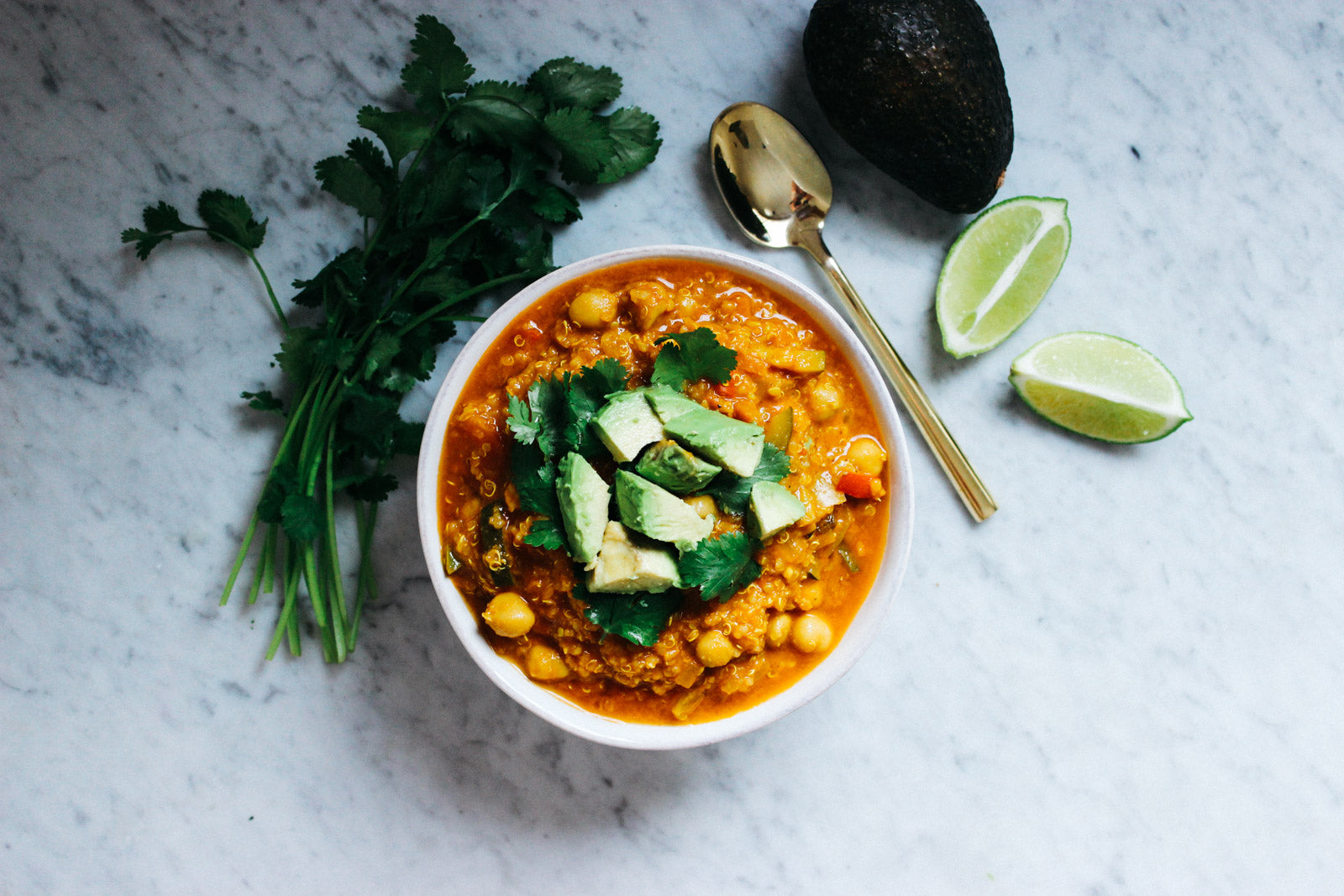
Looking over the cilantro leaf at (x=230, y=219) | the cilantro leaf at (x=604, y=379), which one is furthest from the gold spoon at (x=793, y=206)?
the cilantro leaf at (x=230, y=219)

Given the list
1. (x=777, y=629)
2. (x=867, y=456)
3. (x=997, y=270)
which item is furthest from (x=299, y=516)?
(x=997, y=270)

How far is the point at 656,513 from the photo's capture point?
2.25 m

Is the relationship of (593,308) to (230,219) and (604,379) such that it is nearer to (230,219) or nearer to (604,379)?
(604,379)

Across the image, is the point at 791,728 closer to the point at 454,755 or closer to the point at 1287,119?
the point at 454,755

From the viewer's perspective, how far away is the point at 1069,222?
307cm

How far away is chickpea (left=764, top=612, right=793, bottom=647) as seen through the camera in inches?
100.0

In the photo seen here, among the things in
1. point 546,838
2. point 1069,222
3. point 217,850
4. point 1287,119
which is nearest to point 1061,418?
point 1069,222

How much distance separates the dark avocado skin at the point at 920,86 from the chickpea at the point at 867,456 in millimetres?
914

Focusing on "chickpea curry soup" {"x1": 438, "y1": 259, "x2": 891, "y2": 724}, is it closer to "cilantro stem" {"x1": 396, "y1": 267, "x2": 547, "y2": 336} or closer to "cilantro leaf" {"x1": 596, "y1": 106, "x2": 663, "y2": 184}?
"cilantro stem" {"x1": 396, "y1": 267, "x2": 547, "y2": 336}

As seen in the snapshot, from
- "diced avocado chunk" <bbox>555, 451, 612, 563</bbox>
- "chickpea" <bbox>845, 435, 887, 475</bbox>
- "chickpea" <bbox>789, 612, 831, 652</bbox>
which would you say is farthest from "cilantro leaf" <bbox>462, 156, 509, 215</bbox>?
"chickpea" <bbox>789, 612, 831, 652</bbox>

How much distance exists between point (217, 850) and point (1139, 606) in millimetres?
3506

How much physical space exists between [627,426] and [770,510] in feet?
1.44

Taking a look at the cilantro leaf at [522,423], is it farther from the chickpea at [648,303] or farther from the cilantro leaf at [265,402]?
the cilantro leaf at [265,402]

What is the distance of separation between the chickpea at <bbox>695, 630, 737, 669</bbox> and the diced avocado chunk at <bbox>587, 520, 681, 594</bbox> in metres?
0.22
